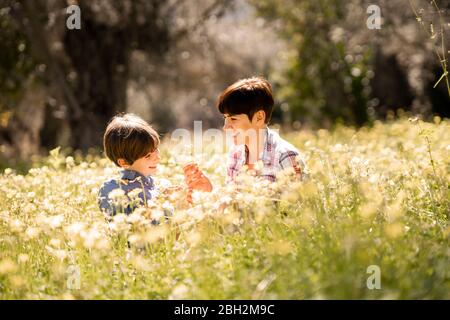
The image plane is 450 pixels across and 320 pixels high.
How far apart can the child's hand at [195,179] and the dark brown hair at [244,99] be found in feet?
1.67

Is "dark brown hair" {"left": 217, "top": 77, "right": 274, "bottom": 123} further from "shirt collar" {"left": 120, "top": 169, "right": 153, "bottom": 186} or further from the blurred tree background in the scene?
the blurred tree background

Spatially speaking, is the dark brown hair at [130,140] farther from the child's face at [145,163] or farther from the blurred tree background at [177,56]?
the blurred tree background at [177,56]

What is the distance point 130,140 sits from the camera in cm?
436

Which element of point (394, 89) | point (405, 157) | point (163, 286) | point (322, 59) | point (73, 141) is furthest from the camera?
point (394, 89)

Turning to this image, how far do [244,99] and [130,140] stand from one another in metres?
0.93

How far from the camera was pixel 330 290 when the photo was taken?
2.61 metres

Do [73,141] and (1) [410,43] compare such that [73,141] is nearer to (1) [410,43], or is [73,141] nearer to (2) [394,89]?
(1) [410,43]

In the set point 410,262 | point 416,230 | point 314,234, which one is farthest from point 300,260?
point 416,230

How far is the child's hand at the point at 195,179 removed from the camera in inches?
176

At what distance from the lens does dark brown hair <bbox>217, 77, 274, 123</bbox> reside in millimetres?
4562

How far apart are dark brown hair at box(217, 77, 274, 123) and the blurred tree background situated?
5.48 m

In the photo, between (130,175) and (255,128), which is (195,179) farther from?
(255,128)

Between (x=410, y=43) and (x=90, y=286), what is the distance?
47.8ft

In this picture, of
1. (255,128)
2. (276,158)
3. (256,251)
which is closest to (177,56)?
(255,128)
